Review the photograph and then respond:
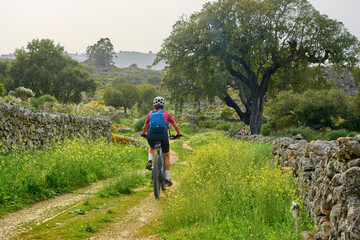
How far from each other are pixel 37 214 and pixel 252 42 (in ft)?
55.6

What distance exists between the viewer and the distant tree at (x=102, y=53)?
4560 inches

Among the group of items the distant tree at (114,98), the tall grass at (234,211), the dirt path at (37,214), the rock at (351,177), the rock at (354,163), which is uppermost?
the distant tree at (114,98)

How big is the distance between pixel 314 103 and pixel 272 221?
18396 mm

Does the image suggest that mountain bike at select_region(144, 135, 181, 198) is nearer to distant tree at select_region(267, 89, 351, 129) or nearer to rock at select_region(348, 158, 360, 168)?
rock at select_region(348, 158, 360, 168)

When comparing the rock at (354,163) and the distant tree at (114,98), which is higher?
the distant tree at (114,98)

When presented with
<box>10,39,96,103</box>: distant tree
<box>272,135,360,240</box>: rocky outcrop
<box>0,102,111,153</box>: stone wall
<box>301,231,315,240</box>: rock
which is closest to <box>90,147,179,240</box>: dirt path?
<box>301,231,315,240</box>: rock

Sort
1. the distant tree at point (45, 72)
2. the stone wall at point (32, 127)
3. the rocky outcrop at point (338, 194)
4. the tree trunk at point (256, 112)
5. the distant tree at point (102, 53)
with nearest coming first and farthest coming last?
the rocky outcrop at point (338, 194)
the stone wall at point (32, 127)
the tree trunk at point (256, 112)
the distant tree at point (45, 72)
the distant tree at point (102, 53)

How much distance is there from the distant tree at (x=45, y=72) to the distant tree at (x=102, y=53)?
245 ft

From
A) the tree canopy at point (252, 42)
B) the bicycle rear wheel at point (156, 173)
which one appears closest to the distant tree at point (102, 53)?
the tree canopy at point (252, 42)

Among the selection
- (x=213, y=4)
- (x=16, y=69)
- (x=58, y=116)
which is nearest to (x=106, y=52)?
(x=16, y=69)

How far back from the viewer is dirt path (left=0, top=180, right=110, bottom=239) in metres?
4.53

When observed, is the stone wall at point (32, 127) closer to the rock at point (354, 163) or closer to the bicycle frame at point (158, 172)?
the bicycle frame at point (158, 172)

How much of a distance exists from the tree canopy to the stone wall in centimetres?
989

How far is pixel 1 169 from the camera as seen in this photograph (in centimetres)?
635
